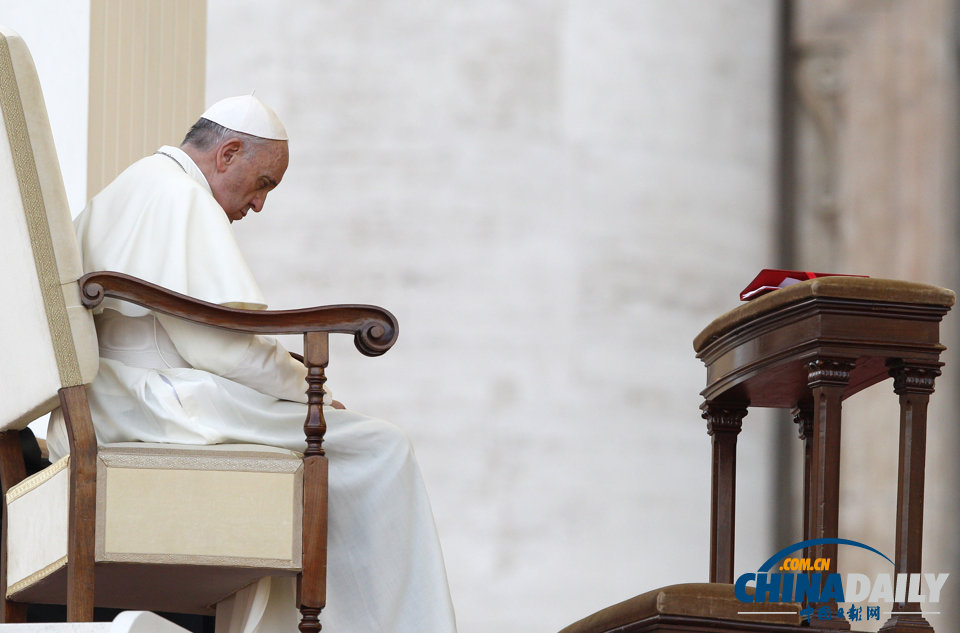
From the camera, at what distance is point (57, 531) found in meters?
3.25

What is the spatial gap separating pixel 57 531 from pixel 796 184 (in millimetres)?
4932

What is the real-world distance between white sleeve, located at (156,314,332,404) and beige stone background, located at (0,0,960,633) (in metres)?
3.20

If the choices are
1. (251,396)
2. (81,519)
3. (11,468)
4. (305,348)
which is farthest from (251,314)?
(11,468)

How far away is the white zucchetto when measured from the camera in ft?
12.4

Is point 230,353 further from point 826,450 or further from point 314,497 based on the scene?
point 826,450

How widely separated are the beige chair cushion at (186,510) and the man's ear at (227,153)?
833mm

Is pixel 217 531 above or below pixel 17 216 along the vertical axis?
below

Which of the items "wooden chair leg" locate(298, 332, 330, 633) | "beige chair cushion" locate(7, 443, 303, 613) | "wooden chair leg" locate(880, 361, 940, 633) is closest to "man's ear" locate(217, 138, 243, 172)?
"wooden chair leg" locate(298, 332, 330, 633)

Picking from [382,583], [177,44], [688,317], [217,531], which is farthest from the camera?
[688,317]

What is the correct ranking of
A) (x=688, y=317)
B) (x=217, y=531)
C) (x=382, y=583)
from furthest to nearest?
(x=688, y=317) → (x=382, y=583) → (x=217, y=531)

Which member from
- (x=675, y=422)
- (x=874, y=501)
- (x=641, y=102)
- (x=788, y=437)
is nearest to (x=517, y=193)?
(x=641, y=102)

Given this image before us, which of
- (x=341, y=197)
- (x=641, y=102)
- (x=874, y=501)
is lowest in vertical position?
(x=874, y=501)

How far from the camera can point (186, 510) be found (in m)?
3.23

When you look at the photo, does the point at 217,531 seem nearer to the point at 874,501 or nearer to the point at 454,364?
the point at 454,364
